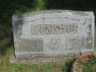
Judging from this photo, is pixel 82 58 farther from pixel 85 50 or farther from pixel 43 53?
pixel 43 53

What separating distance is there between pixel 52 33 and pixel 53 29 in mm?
86

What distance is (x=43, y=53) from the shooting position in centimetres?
533

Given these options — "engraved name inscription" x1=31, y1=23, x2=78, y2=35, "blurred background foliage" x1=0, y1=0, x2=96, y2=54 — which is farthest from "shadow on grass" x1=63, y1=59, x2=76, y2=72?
"blurred background foliage" x1=0, y1=0, x2=96, y2=54

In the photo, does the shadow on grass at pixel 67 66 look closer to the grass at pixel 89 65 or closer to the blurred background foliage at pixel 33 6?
the grass at pixel 89 65

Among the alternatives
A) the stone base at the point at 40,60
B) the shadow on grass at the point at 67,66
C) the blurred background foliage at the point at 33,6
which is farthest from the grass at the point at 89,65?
the blurred background foliage at the point at 33,6

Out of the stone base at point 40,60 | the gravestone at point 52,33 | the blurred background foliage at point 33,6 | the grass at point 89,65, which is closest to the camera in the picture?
the grass at point 89,65

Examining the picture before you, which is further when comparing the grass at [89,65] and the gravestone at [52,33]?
the gravestone at [52,33]

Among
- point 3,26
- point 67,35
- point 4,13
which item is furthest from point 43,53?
point 4,13

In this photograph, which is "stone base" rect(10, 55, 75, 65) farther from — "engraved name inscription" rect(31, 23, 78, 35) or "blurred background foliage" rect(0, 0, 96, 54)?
A: "blurred background foliage" rect(0, 0, 96, 54)

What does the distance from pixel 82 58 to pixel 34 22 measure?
3.57 ft

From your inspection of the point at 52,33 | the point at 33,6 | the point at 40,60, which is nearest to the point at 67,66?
the point at 40,60

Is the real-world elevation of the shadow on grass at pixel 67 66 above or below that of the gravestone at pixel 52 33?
below

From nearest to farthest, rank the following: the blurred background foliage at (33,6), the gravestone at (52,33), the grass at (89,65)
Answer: the grass at (89,65), the gravestone at (52,33), the blurred background foliage at (33,6)

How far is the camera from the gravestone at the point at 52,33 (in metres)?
5.04
